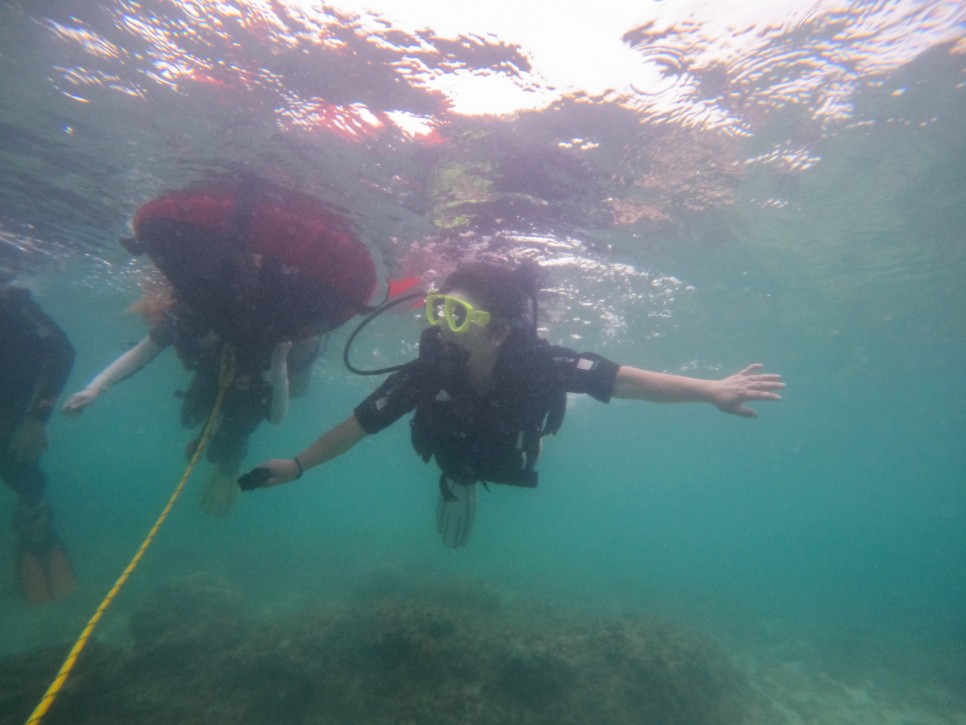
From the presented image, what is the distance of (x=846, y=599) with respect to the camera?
31.0m

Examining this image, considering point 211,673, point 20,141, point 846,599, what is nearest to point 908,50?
point 211,673

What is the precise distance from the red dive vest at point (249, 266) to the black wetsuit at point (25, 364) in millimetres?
4266

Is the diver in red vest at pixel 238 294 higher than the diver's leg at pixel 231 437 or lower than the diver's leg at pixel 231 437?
higher

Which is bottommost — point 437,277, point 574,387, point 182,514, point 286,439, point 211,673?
point 286,439

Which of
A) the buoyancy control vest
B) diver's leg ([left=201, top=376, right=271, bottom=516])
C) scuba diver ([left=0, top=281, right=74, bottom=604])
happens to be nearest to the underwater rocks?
scuba diver ([left=0, top=281, right=74, bottom=604])

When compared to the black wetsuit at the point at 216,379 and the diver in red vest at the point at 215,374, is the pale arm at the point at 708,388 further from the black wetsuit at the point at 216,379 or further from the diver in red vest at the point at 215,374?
the black wetsuit at the point at 216,379

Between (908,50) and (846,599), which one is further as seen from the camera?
(846,599)

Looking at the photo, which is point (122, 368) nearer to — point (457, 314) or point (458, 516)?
point (458, 516)

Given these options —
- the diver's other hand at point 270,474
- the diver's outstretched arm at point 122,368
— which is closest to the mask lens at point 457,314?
the diver's other hand at point 270,474

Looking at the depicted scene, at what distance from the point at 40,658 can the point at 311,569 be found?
17.3 metres

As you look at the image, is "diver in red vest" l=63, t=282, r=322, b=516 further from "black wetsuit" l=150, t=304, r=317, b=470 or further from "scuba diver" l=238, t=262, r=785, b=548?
"scuba diver" l=238, t=262, r=785, b=548

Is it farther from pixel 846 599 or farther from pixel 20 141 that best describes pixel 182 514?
pixel 846 599

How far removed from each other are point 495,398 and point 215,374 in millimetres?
3895

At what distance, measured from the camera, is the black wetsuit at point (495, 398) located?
4.59 metres
